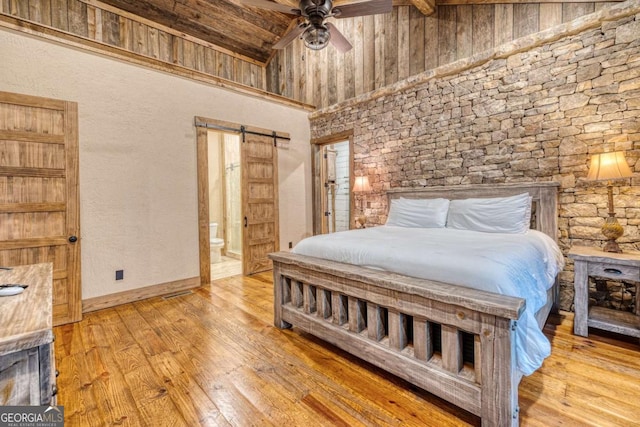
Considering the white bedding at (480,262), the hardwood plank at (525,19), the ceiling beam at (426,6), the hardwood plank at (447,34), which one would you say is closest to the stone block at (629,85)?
the hardwood plank at (525,19)

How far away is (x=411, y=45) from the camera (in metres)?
4.09

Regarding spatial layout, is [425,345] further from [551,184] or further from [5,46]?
[5,46]

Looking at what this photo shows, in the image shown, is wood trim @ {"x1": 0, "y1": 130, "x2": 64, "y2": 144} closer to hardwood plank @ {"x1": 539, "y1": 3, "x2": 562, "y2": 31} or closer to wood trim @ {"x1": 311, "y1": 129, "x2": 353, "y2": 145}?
wood trim @ {"x1": 311, "y1": 129, "x2": 353, "y2": 145}

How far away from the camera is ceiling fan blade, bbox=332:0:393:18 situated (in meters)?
2.62

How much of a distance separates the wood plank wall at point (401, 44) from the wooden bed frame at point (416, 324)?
10.1 ft

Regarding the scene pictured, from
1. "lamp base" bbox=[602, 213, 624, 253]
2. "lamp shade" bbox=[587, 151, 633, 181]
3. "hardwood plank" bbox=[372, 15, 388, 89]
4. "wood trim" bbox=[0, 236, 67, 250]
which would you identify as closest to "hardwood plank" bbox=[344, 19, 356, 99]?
"hardwood plank" bbox=[372, 15, 388, 89]

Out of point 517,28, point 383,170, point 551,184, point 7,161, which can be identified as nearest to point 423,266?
point 551,184

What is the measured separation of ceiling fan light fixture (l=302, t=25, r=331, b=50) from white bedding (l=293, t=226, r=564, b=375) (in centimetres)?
189

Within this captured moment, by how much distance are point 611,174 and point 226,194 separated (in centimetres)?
589

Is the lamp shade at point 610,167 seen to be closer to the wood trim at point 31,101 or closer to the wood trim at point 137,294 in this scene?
the wood trim at point 137,294

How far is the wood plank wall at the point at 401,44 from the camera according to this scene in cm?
313

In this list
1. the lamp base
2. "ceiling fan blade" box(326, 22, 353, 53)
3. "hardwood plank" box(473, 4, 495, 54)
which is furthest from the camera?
"hardwood plank" box(473, 4, 495, 54)

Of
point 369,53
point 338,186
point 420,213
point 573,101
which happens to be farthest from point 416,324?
point 338,186

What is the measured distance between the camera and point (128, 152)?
3.30m
